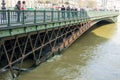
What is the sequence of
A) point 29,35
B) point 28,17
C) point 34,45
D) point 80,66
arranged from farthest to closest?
point 80,66 < point 34,45 < point 29,35 < point 28,17

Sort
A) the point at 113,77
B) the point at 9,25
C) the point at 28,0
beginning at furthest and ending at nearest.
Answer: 1. the point at 28,0
2. the point at 113,77
3. the point at 9,25

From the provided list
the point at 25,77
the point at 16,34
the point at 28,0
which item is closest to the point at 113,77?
the point at 25,77

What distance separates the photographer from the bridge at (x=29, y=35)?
14.9 metres

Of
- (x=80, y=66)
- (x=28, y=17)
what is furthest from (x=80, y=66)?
(x=28, y=17)

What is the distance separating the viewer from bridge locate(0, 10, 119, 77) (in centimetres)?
1489

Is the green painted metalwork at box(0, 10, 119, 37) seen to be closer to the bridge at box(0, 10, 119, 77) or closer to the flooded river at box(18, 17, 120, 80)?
the bridge at box(0, 10, 119, 77)

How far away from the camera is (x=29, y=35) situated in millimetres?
17250

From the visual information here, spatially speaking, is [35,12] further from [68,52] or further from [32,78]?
[68,52]

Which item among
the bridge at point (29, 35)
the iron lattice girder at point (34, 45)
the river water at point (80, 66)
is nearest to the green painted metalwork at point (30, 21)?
the bridge at point (29, 35)

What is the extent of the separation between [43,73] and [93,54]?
9373 millimetres

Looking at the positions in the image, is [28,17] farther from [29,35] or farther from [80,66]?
[80,66]

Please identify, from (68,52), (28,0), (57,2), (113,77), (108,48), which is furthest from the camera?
(57,2)

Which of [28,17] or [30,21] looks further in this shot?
[30,21]

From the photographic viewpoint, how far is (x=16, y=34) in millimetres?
15211
